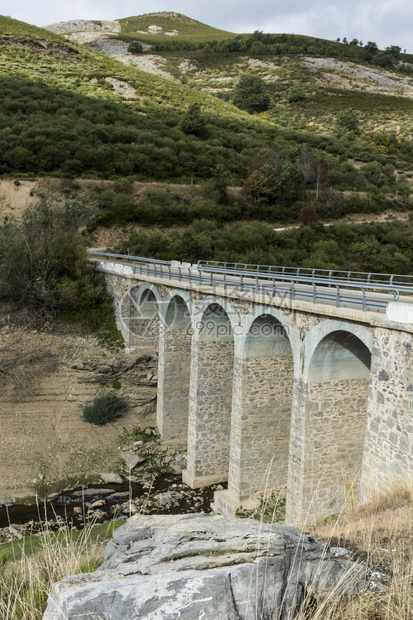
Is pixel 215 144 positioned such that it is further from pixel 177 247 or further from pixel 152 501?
pixel 152 501

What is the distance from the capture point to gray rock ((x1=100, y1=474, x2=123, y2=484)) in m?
17.3

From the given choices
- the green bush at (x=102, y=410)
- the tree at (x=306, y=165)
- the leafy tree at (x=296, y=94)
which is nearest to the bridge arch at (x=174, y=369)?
the green bush at (x=102, y=410)

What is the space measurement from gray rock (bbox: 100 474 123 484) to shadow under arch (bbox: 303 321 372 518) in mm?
8348

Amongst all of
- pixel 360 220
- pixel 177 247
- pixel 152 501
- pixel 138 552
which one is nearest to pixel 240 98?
pixel 360 220

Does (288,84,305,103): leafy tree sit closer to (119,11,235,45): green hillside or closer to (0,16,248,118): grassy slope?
(0,16,248,118): grassy slope

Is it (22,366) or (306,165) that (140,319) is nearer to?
(22,366)

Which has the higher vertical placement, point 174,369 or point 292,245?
point 292,245

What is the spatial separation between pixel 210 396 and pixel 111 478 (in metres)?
5.02

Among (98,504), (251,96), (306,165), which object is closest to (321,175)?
(306,165)

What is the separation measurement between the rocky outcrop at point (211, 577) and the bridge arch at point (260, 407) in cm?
1015

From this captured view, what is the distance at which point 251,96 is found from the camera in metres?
82.0

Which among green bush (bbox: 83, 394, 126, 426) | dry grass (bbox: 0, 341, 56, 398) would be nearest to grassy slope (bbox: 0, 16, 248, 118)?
dry grass (bbox: 0, 341, 56, 398)

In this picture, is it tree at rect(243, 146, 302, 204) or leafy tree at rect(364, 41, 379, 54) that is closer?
tree at rect(243, 146, 302, 204)

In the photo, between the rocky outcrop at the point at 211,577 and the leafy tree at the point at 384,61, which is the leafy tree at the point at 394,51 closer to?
the leafy tree at the point at 384,61
